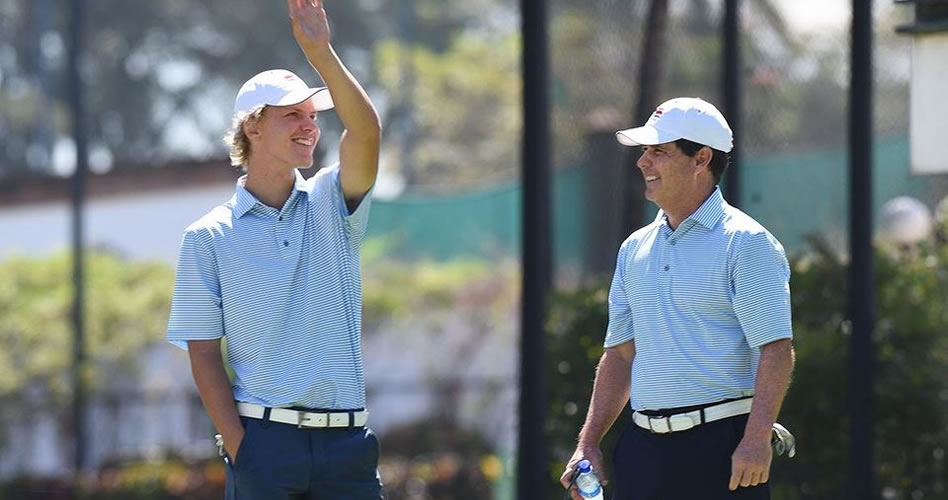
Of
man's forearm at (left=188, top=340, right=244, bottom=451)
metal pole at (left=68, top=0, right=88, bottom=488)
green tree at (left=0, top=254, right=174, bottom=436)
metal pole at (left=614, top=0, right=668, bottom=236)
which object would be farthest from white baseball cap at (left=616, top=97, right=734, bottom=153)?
green tree at (left=0, top=254, right=174, bottom=436)

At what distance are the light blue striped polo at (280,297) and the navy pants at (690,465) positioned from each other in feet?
2.83

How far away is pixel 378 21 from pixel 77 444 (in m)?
23.9

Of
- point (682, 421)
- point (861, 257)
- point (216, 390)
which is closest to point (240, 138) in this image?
point (216, 390)

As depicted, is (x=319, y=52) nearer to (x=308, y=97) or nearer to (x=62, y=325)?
(x=308, y=97)

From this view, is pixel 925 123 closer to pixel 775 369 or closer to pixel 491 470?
pixel 775 369

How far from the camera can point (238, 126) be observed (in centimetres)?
522

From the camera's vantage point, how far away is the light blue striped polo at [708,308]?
4844 millimetres

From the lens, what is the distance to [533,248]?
7.84 m

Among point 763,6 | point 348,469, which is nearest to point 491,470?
point 763,6

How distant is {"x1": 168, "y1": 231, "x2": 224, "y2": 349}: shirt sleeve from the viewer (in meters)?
5.13

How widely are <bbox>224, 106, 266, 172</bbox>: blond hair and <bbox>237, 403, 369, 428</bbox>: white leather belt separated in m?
0.77

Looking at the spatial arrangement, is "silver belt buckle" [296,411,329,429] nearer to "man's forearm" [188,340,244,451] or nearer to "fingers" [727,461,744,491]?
"man's forearm" [188,340,244,451]

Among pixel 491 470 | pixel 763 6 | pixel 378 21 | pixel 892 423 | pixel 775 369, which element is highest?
pixel 378 21

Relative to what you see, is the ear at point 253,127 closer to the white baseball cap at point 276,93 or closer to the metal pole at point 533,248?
the white baseball cap at point 276,93
